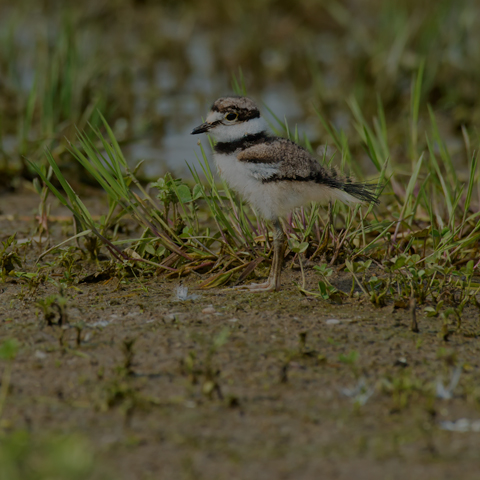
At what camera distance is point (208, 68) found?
345 inches

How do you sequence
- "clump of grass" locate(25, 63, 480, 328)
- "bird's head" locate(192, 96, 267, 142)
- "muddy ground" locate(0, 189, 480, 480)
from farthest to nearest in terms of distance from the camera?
1. "bird's head" locate(192, 96, 267, 142)
2. "clump of grass" locate(25, 63, 480, 328)
3. "muddy ground" locate(0, 189, 480, 480)

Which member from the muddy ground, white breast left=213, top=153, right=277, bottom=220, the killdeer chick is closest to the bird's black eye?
the killdeer chick

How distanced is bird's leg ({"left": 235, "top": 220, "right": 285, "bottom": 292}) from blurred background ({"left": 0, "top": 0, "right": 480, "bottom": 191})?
1.68 meters

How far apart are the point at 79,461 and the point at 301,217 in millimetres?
2421

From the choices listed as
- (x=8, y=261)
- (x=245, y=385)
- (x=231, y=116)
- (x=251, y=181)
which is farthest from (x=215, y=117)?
(x=245, y=385)

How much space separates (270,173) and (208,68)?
5.63m

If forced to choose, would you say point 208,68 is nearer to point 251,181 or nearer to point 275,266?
point 251,181

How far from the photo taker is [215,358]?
111 inches

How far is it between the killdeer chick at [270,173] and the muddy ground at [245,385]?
416 mm

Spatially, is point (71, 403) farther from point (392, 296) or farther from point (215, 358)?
point (392, 296)

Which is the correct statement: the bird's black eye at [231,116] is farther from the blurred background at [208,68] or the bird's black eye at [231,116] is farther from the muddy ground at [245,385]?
the blurred background at [208,68]

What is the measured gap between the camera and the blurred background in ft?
19.9

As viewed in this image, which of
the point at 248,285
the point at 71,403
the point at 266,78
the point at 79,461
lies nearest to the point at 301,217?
the point at 248,285

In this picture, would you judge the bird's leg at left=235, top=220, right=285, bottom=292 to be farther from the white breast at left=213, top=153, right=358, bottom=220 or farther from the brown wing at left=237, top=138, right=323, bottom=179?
the brown wing at left=237, top=138, right=323, bottom=179
